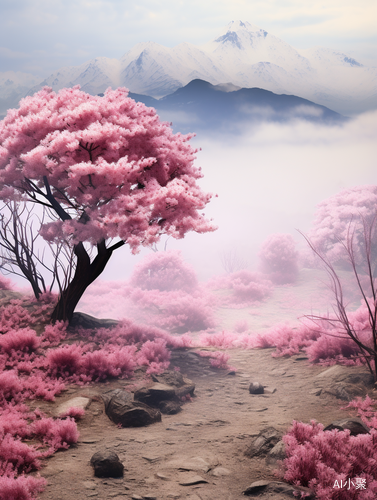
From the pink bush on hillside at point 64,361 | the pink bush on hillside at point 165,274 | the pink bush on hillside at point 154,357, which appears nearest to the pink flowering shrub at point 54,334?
the pink bush on hillside at point 64,361

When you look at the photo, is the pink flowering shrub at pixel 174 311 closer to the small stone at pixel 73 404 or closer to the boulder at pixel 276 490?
the small stone at pixel 73 404

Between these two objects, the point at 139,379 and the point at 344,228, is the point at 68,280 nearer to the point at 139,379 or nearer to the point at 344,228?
the point at 139,379

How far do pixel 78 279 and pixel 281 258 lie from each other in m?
13.6

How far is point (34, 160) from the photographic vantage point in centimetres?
670

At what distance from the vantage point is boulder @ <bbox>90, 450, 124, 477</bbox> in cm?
358

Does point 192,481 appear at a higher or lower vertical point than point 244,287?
lower

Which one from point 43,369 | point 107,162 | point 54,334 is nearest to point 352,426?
point 43,369

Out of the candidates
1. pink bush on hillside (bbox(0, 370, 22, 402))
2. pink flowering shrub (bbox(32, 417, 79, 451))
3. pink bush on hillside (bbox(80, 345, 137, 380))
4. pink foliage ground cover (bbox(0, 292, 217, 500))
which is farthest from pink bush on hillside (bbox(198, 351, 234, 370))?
pink flowering shrub (bbox(32, 417, 79, 451))

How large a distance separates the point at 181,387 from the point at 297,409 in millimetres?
2089

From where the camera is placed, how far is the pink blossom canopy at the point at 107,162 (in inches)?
261

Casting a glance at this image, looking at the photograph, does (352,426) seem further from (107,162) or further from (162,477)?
(107,162)

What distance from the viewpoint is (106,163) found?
6.36 meters

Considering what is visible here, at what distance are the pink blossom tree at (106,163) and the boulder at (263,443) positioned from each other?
12.6 feet

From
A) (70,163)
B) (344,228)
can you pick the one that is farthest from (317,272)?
(70,163)
